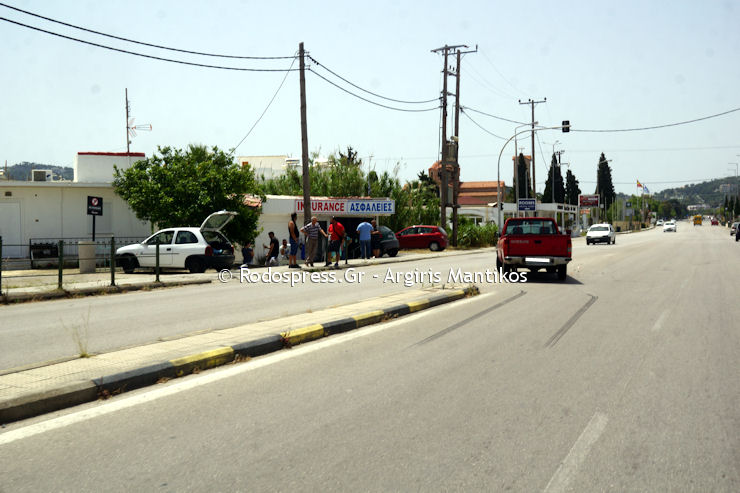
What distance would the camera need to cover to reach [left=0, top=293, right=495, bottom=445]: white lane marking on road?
15.3 ft

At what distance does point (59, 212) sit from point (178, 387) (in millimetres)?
25679

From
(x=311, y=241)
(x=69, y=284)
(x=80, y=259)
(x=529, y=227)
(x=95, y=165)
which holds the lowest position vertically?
(x=69, y=284)

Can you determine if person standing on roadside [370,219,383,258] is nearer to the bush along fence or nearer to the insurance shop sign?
the insurance shop sign

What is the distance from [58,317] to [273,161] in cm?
5307

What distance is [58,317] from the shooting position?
10.8 metres

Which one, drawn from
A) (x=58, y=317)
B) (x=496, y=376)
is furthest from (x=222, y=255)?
(x=496, y=376)

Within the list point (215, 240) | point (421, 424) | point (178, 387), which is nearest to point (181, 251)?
point (215, 240)

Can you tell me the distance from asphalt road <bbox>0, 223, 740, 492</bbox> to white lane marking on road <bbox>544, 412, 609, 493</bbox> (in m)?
0.02

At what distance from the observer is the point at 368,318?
971cm

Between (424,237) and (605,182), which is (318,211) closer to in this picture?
(424,237)

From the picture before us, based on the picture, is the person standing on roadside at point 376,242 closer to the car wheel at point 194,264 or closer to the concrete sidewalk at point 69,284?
the car wheel at point 194,264

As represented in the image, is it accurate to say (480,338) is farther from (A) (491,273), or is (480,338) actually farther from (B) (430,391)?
(A) (491,273)

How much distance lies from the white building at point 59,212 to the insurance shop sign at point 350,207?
26.7 ft

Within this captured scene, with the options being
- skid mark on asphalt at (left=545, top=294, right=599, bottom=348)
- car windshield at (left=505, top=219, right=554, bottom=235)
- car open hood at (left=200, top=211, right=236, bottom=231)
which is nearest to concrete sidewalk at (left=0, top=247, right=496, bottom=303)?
car open hood at (left=200, top=211, right=236, bottom=231)
